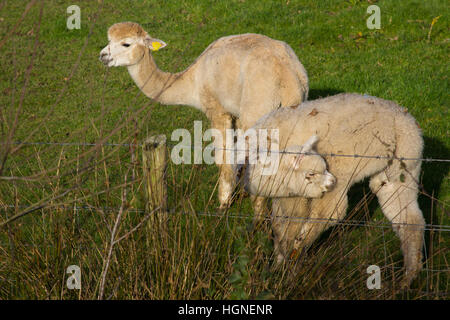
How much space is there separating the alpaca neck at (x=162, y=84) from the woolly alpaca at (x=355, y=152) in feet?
7.06

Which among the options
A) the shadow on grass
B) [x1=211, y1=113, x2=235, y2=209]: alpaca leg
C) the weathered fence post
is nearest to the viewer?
the weathered fence post

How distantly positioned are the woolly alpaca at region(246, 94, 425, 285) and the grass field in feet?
0.70

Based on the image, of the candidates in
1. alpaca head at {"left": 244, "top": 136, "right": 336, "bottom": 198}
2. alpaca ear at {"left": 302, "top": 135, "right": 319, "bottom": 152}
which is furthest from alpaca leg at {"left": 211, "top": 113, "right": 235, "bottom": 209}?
alpaca ear at {"left": 302, "top": 135, "right": 319, "bottom": 152}

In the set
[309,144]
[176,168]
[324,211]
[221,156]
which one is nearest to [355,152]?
[309,144]

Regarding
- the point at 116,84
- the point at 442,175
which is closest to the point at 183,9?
the point at 116,84

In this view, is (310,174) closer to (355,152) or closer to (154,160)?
(355,152)

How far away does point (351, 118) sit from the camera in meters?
4.71

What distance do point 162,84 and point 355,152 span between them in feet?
11.1

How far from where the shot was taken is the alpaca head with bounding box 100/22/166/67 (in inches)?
271

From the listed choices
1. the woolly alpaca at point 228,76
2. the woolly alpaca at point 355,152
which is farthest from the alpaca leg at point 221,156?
the woolly alpaca at point 355,152

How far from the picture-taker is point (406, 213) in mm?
4676
